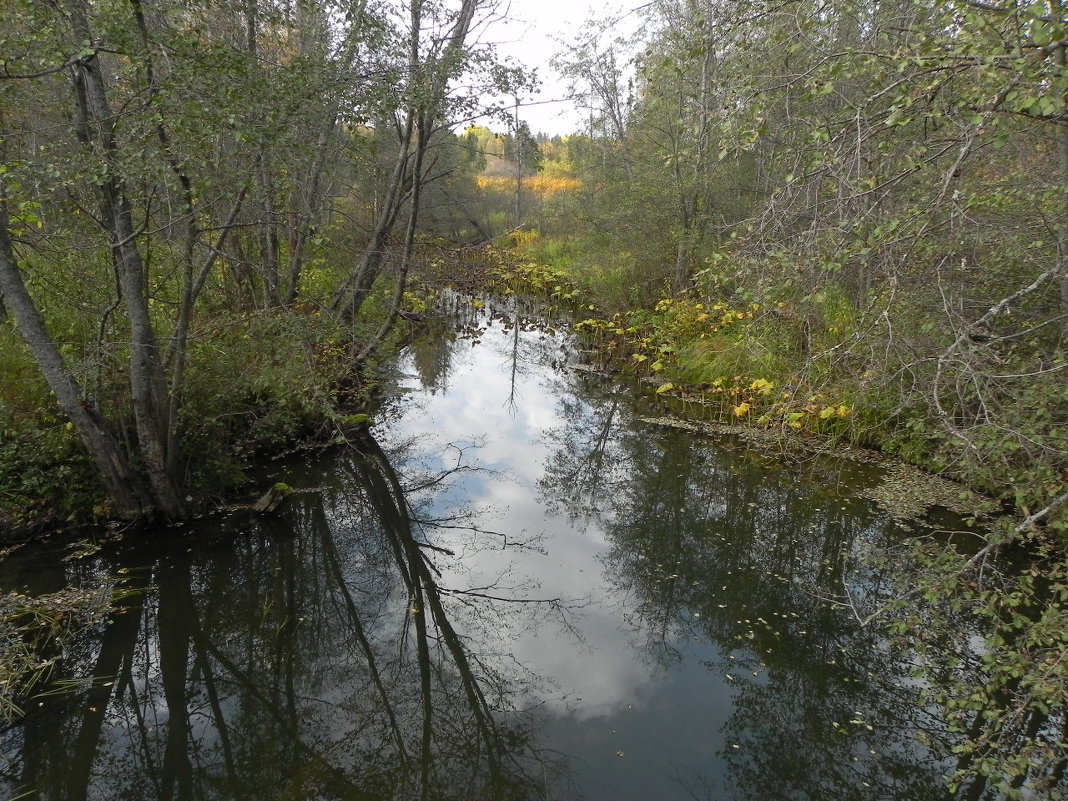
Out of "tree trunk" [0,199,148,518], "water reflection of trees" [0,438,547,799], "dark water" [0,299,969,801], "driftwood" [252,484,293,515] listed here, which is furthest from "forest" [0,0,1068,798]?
"water reflection of trees" [0,438,547,799]

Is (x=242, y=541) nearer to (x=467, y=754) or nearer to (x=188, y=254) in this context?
(x=188, y=254)

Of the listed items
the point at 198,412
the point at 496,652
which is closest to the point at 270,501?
the point at 198,412

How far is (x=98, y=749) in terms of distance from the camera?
411 centimetres

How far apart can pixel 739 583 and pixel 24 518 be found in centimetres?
637

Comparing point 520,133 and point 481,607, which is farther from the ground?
point 520,133

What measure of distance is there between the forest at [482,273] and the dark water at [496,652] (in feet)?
2.63

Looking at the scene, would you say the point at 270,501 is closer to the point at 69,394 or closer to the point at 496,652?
the point at 69,394

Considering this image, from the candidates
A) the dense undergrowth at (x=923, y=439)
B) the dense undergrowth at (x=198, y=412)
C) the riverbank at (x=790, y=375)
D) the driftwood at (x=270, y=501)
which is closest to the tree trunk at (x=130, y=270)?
the dense undergrowth at (x=198, y=412)

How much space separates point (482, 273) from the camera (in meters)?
11.5

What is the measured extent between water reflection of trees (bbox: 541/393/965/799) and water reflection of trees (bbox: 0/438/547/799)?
1405 mm

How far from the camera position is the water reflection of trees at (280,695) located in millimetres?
3971

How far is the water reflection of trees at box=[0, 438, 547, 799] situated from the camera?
13.0 feet

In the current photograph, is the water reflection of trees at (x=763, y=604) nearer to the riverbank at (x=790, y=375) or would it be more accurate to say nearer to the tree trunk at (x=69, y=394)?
the riverbank at (x=790, y=375)

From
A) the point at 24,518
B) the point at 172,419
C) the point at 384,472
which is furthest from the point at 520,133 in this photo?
the point at 24,518
